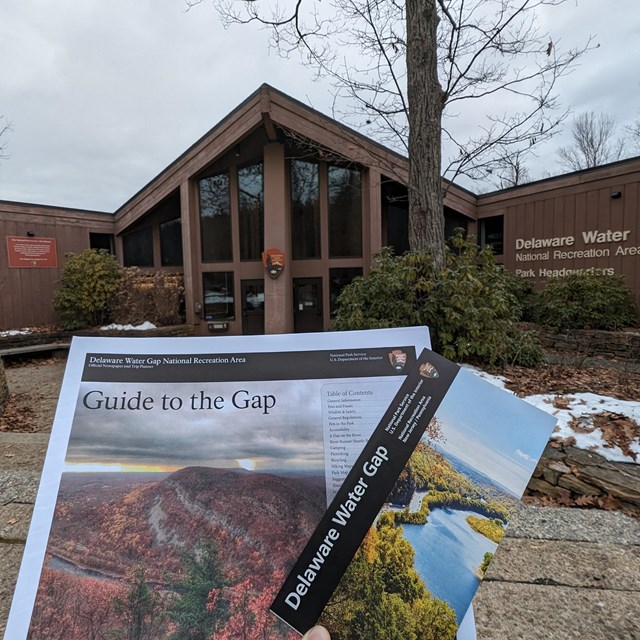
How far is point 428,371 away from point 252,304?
11697 mm

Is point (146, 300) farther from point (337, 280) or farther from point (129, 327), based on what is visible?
point (337, 280)

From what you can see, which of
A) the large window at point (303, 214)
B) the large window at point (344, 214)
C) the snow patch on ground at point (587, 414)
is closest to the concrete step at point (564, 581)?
the snow patch on ground at point (587, 414)

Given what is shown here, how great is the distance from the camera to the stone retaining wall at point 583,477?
8.86 ft

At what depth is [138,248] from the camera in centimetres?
1388

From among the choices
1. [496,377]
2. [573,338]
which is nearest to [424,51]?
[496,377]

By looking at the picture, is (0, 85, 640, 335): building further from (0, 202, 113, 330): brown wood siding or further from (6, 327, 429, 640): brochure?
(6, 327, 429, 640): brochure

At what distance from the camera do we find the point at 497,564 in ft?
6.88

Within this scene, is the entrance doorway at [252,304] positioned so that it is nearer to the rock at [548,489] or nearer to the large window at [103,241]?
the large window at [103,241]

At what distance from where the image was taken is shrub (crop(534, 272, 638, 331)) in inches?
344

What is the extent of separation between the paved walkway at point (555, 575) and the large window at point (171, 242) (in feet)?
38.5

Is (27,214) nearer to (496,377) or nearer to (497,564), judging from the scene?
(496,377)

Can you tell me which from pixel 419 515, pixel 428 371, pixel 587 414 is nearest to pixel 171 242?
pixel 587 414

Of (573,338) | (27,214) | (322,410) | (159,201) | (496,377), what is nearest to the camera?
(322,410)

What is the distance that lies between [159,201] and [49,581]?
13357 mm
